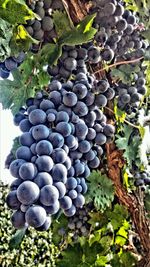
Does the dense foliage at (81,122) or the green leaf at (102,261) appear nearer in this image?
the dense foliage at (81,122)

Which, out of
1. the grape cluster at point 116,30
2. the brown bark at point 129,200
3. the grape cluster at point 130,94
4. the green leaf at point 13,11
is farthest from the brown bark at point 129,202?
the green leaf at point 13,11

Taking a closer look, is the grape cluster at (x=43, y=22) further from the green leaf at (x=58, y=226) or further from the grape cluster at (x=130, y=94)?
the green leaf at (x=58, y=226)

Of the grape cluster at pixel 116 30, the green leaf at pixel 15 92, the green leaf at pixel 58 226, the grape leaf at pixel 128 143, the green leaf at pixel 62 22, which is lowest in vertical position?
the green leaf at pixel 58 226

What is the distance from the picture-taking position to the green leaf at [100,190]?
1039 mm

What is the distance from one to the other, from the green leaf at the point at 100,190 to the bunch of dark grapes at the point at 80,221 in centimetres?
6

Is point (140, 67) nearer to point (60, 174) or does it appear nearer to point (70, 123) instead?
point (70, 123)

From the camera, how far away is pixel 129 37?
114 cm

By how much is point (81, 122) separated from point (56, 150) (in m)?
0.12

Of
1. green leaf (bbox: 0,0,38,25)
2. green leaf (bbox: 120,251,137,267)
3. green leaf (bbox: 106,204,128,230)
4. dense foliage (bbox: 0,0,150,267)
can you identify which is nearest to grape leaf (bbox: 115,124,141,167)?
dense foliage (bbox: 0,0,150,267)

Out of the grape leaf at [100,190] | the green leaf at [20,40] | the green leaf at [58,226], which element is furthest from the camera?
the green leaf at [58,226]

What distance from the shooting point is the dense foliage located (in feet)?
2.67

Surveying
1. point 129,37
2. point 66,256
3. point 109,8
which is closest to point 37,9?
point 109,8

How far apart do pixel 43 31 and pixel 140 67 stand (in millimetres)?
312

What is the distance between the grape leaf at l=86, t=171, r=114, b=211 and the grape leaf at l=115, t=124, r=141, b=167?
72 mm
